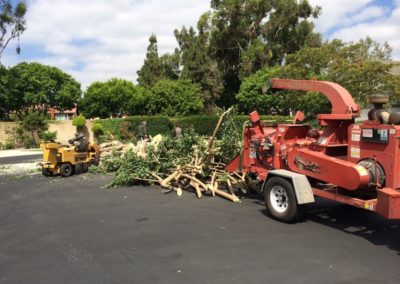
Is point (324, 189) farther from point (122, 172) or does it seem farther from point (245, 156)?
point (122, 172)

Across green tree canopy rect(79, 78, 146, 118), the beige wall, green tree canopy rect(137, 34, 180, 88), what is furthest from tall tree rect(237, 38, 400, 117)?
green tree canopy rect(137, 34, 180, 88)

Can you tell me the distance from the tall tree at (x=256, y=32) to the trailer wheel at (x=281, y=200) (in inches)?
1380

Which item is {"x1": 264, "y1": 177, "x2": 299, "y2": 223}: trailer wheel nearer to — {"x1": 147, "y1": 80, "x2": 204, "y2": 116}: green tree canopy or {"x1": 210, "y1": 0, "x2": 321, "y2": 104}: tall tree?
{"x1": 147, "y1": 80, "x2": 204, "y2": 116}: green tree canopy

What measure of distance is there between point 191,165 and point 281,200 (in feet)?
14.8

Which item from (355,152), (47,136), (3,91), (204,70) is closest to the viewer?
(355,152)

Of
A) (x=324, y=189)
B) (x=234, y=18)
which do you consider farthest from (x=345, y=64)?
(x=234, y=18)

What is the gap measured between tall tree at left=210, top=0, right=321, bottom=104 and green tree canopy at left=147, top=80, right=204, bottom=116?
20.1 feet

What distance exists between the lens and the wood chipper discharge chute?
14.8 meters

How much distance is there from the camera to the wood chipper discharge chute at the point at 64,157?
14.8 meters

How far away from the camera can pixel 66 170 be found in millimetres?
14898

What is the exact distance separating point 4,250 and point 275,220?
187 inches

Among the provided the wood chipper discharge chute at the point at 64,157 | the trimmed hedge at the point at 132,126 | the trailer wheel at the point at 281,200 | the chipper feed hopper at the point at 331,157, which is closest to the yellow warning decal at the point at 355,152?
the chipper feed hopper at the point at 331,157

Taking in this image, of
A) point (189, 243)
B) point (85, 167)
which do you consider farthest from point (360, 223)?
point (85, 167)

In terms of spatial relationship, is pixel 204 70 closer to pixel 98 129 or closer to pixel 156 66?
pixel 156 66
